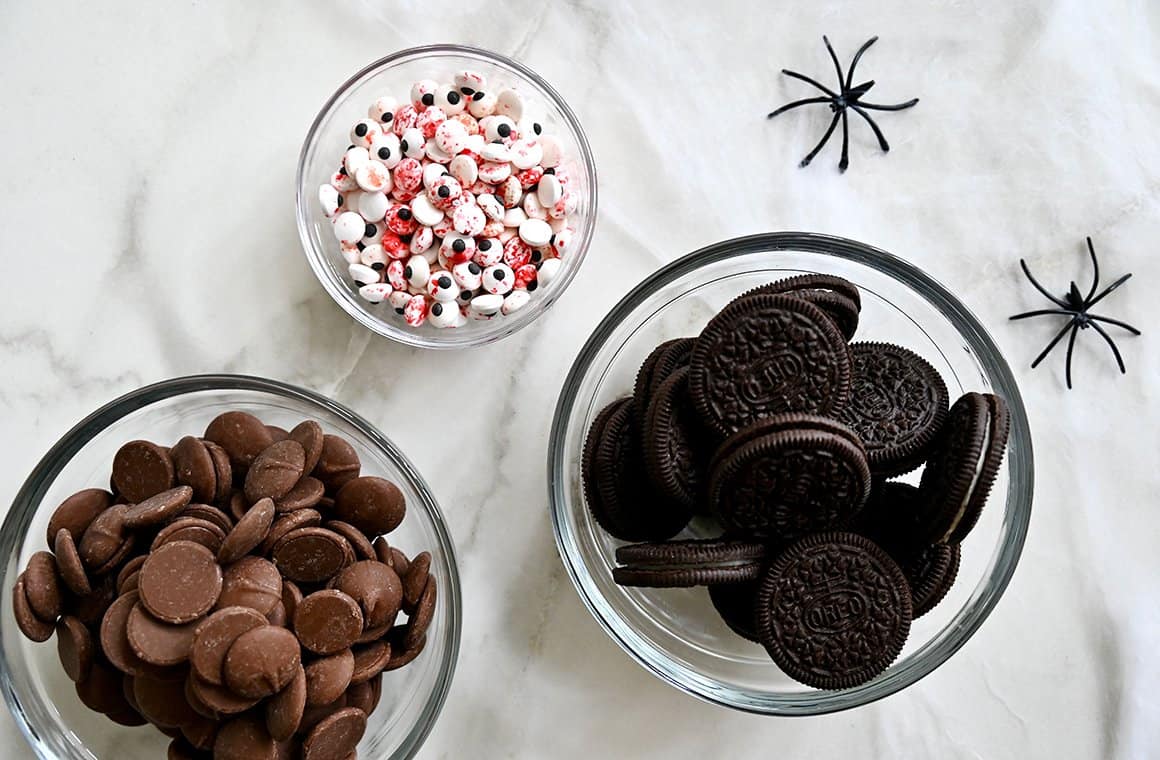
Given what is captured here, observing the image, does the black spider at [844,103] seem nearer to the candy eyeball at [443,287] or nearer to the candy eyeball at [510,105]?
the candy eyeball at [510,105]

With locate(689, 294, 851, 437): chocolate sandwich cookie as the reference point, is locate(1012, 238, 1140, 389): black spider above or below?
→ above

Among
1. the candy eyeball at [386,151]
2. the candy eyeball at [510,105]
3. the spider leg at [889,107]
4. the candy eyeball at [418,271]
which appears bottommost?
the candy eyeball at [418,271]

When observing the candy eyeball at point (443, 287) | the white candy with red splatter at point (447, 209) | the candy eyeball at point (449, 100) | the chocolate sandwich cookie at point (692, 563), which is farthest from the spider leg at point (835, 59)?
the chocolate sandwich cookie at point (692, 563)

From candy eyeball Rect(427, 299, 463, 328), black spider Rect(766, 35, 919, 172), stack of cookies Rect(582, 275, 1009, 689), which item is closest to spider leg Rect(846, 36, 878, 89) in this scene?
black spider Rect(766, 35, 919, 172)

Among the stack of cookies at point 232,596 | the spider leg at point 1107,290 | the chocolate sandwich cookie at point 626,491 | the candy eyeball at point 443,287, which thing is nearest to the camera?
the stack of cookies at point 232,596

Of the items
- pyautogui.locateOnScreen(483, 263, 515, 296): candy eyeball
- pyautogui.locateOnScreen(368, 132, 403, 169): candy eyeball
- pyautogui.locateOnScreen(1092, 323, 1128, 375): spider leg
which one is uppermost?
pyautogui.locateOnScreen(1092, 323, 1128, 375): spider leg

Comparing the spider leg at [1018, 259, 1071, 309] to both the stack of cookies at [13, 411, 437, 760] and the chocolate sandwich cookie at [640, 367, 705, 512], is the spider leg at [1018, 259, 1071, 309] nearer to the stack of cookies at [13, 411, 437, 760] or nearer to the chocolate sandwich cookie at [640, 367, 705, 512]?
the chocolate sandwich cookie at [640, 367, 705, 512]

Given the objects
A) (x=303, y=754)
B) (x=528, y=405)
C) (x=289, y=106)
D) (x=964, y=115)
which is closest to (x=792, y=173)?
(x=964, y=115)

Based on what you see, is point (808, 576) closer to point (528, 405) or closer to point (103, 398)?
point (528, 405)
